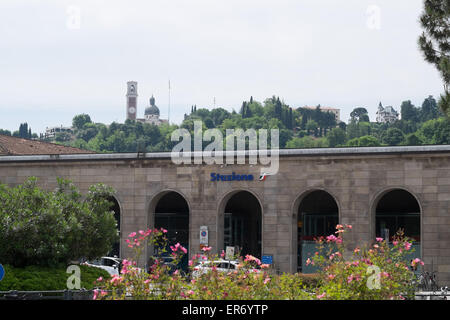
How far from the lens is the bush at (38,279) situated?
26.9 metres

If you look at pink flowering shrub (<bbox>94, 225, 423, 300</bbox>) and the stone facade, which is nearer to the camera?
pink flowering shrub (<bbox>94, 225, 423, 300</bbox>)

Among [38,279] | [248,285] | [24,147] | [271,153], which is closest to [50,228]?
[38,279]

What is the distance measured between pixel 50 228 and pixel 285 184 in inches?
862

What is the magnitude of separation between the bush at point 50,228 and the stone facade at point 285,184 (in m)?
16.9

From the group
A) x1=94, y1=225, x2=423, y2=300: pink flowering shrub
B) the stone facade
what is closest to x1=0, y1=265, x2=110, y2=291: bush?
x1=94, y1=225, x2=423, y2=300: pink flowering shrub

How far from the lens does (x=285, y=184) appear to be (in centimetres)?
4884

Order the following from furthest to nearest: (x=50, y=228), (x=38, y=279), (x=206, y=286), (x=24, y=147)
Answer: (x=24, y=147) → (x=50, y=228) → (x=38, y=279) → (x=206, y=286)

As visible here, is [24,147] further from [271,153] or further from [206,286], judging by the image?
[206,286]

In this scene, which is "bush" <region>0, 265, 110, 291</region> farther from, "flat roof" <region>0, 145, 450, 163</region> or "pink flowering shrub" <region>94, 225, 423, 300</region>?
"flat roof" <region>0, 145, 450, 163</region>

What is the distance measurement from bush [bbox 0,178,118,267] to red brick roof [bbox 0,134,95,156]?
1105 inches

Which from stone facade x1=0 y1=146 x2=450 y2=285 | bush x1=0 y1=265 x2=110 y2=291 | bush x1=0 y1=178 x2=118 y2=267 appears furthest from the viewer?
stone facade x1=0 y1=146 x2=450 y2=285

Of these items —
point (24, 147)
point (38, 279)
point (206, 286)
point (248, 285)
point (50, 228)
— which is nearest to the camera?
point (206, 286)

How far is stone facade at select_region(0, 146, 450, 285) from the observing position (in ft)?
149

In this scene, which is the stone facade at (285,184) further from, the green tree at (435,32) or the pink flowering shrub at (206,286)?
the pink flowering shrub at (206,286)
